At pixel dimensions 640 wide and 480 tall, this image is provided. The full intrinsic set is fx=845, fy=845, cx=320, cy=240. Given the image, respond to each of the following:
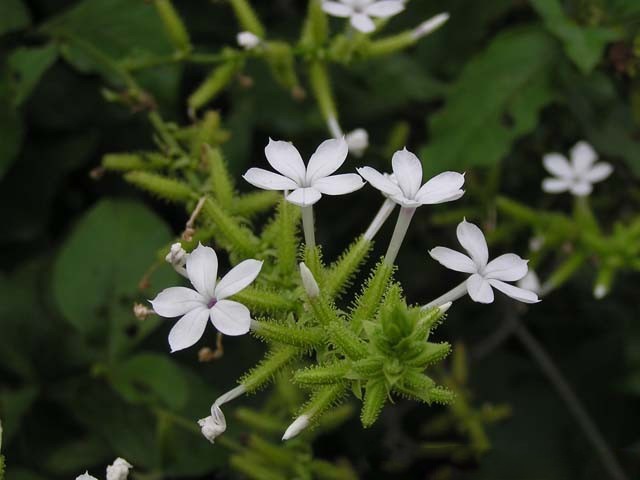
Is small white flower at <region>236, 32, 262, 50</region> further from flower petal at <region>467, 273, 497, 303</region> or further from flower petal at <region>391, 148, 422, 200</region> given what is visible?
flower petal at <region>467, 273, 497, 303</region>

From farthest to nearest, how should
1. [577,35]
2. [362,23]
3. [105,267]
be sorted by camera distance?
[105,267], [577,35], [362,23]

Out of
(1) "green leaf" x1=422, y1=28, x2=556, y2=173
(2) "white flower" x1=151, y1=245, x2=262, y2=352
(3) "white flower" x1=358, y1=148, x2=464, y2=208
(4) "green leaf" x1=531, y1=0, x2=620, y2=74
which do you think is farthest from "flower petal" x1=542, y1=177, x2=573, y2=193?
(2) "white flower" x1=151, y1=245, x2=262, y2=352

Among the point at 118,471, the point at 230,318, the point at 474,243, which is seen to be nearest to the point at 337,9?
the point at 474,243

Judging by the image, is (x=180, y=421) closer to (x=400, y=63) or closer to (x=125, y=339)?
(x=125, y=339)

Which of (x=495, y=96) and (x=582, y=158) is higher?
(x=495, y=96)

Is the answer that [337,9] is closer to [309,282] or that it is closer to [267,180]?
[267,180]

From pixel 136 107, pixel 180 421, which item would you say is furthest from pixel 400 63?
pixel 180 421
